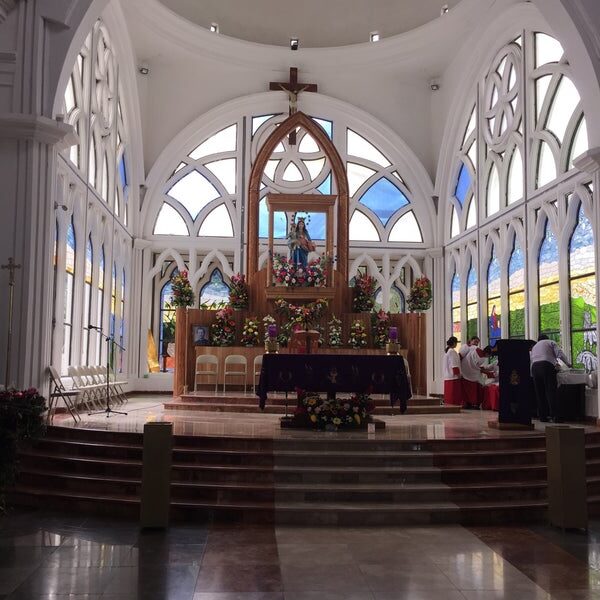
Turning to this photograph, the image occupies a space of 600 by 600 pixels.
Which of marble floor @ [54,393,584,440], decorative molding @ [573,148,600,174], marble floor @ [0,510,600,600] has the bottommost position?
marble floor @ [0,510,600,600]

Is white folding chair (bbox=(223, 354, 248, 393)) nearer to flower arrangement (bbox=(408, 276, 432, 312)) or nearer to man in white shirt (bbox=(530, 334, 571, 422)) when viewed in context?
flower arrangement (bbox=(408, 276, 432, 312))

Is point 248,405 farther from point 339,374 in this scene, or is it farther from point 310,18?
Result: point 310,18

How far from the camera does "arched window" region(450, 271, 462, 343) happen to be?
18.3 metres

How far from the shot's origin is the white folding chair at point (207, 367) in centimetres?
1388

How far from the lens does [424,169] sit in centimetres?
1970

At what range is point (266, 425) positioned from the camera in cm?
942

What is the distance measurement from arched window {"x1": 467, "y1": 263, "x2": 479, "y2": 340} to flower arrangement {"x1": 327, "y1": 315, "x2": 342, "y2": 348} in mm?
3960

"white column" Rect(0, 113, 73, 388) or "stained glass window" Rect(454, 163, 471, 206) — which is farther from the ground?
"stained glass window" Rect(454, 163, 471, 206)

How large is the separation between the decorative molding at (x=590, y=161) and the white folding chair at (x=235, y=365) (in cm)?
715

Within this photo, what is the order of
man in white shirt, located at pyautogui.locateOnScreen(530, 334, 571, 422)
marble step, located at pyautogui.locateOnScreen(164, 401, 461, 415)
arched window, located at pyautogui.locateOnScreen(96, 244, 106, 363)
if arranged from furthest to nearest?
arched window, located at pyautogui.locateOnScreen(96, 244, 106, 363) → marble step, located at pyautogui.locateOnScreen(164, 401, 461, 415) → man in white shirt, located at pyautogui.locateOnScreen(530, 334, 571, 422)

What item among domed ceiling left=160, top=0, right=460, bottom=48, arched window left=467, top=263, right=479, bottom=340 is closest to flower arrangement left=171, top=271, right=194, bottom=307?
arched window left=467, top=263, right=479, bottom=340

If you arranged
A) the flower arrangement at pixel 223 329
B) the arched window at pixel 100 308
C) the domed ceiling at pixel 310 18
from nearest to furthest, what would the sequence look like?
the flower arrangement at pixel 223 329 < the arched window at pixel 100 308 < the domed ceiling at pixel 310 18

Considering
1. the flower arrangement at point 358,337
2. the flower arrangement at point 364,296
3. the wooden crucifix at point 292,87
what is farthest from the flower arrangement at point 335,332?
the wooden crucifix at point 292,87

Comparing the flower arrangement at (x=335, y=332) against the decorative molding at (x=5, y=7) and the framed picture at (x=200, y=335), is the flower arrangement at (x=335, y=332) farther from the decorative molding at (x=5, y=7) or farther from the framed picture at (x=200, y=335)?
the decorative molding at (x=5, y=7)
